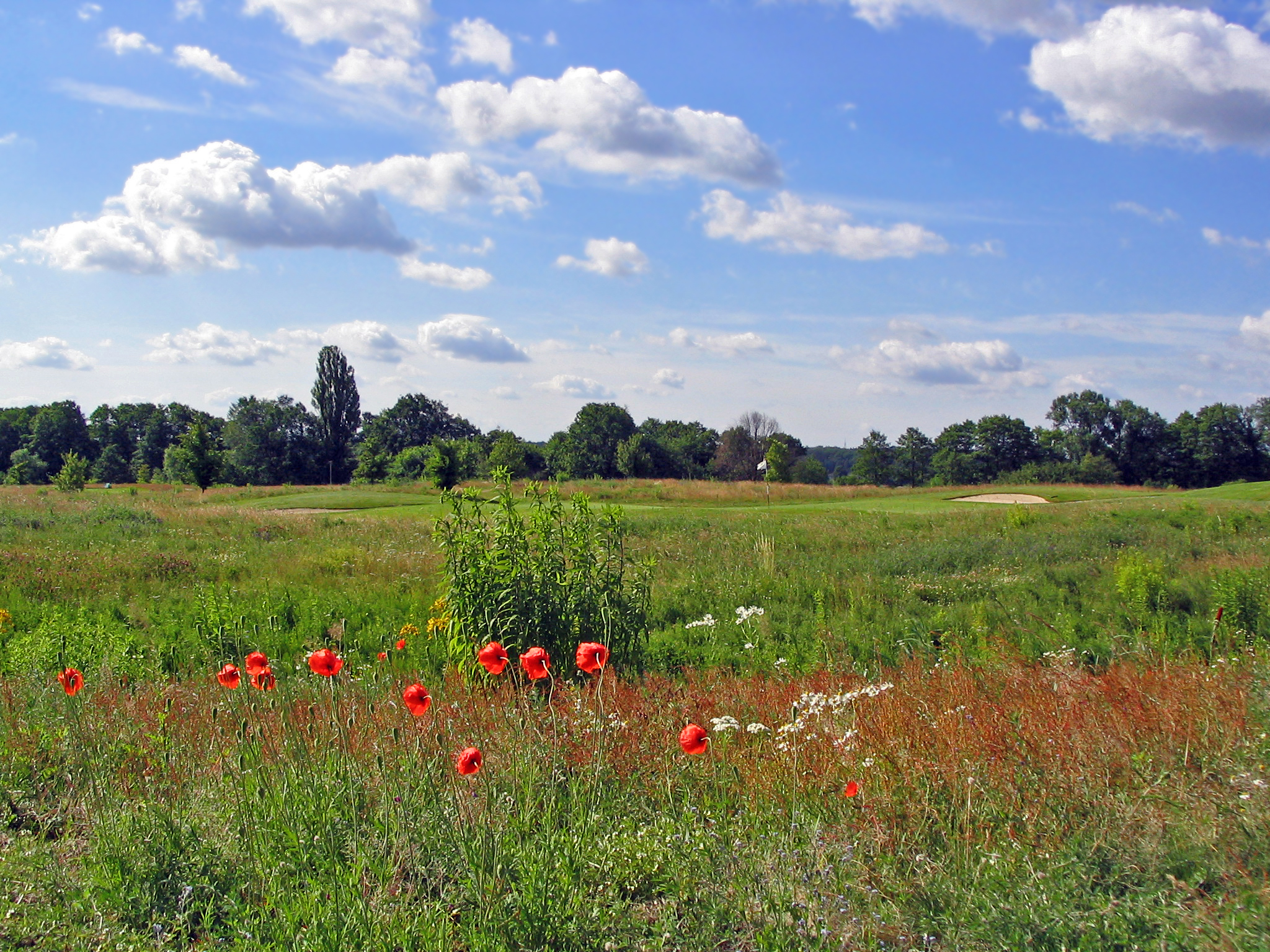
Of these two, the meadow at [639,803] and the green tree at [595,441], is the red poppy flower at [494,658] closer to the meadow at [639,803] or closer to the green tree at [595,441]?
the meadow at [639,803]

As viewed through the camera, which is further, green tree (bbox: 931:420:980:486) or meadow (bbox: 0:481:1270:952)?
green tree (bbox: 931:420:980:486)

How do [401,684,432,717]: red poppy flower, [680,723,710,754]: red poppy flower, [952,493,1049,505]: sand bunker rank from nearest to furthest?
[680,723,710,754]: red poppy flower → [401,684,432,717]: red poppy flower → [952,493,1049,505]: sand bunker

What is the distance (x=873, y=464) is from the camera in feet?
289

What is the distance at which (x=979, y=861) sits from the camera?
9.34 feet

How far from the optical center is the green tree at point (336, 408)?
79812mm

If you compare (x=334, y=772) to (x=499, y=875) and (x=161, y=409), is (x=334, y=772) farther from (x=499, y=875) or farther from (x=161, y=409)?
(x=161, y=409)

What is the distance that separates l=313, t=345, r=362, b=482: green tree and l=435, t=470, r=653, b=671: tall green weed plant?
77.1 metres

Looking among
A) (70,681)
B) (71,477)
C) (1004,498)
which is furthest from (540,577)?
(71,477)

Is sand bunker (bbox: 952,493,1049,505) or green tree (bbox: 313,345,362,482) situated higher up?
green tree (bbox: 313,345,362,482)

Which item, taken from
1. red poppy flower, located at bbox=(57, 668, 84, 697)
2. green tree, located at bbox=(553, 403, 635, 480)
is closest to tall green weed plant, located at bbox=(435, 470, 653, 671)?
red poppy flower, located at bbox=(57, 668, 84, 697)

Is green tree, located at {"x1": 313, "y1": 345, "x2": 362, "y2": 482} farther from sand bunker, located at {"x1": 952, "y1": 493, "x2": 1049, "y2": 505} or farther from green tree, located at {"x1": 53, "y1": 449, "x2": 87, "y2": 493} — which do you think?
sand bunker, located at {"x1": 952, "y1": 493, "x2": 1049, "y2": 505}

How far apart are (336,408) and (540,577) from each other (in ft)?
261

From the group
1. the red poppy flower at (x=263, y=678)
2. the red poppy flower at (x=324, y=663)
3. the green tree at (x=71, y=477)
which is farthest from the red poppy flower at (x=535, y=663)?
the green tree at (x=71, y=477)

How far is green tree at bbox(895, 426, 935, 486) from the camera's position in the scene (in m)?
91.2
